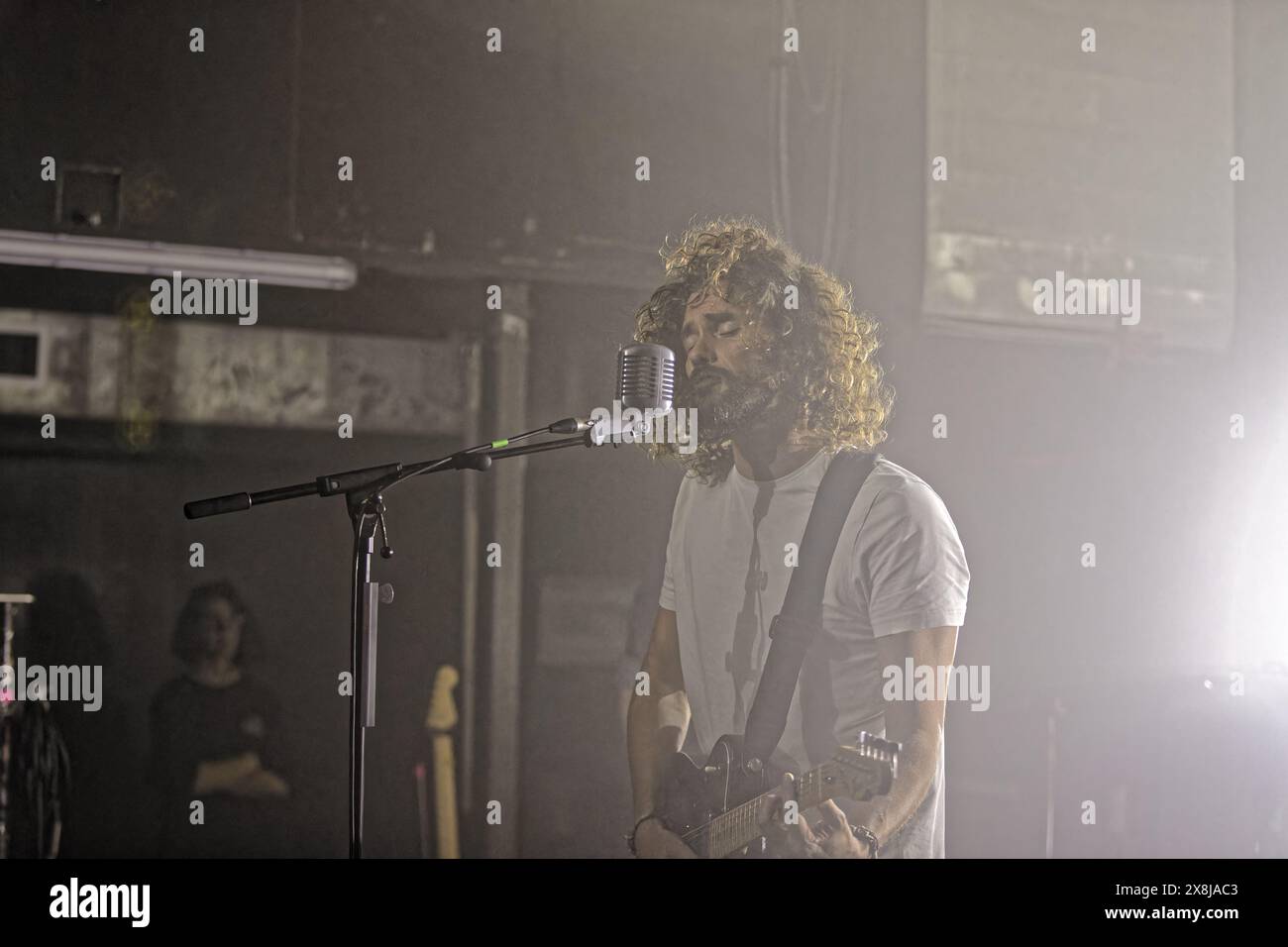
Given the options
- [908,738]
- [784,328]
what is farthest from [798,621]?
[784,328]

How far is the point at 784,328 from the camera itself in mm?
3150

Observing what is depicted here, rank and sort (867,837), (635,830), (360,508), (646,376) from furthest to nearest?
(635,830), (867,837), (646,376), (360,508)

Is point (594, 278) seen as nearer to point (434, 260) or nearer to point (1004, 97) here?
point (434, 260)

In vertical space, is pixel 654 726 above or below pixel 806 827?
above

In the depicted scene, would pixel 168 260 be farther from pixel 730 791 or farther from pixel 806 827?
pixel 806 827

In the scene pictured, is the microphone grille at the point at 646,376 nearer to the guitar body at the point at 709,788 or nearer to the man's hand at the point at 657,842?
the guitar body at the point at 709,788

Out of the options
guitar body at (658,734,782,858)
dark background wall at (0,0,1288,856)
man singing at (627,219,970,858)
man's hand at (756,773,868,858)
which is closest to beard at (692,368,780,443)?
man singing at (627,219,970,858)

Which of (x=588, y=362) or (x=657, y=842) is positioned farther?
(x=588, y=362)

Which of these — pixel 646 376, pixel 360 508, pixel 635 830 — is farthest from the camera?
→ pixel 635 830

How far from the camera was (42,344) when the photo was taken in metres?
2.95

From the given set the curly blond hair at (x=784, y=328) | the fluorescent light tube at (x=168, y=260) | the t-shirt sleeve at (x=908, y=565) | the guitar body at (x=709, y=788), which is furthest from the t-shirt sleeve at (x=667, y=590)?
the fluorescent light tube at (x=168, y=260)

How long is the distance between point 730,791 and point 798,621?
48cm

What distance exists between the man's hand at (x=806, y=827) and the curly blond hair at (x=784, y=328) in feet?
2.84

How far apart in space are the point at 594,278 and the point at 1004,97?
1404 mm
